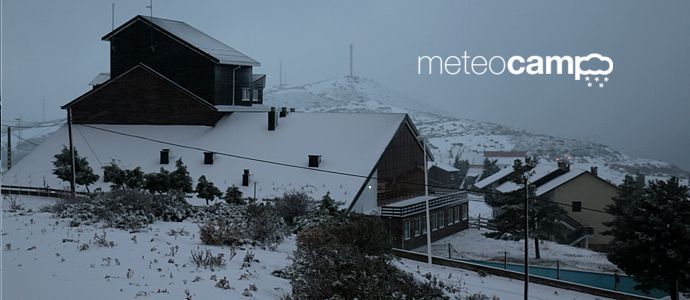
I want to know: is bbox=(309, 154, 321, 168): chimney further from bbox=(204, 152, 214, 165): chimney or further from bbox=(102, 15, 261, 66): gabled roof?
bbox=(102, 15, 261, 66): gabled roof

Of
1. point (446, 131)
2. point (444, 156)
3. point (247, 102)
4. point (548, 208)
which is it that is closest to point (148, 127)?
point (247, 102)

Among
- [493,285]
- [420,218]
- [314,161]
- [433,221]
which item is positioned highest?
[314,161]

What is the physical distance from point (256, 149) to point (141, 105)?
11520 millimetres

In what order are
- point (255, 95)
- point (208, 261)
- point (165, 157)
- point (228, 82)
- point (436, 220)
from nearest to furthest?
point (208, 261)
point (165, 157)
point (436, 220)
point (228, 82)
point (255, 95)

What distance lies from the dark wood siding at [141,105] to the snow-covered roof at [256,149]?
2.17ft

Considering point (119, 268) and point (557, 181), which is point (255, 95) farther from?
point (119, 268)

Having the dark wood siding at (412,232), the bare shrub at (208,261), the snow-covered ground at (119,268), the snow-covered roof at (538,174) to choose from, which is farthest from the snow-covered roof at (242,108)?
the bare shrub at (208,261)

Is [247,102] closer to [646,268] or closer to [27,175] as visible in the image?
[27,175]

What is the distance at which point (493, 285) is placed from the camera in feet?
63.3

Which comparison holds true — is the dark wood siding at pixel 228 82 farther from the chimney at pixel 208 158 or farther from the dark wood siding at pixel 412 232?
the dark wood siding at pixel 412 232

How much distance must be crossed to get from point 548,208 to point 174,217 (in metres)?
25.9

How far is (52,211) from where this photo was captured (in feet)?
67.9

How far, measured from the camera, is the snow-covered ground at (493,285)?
1767cm

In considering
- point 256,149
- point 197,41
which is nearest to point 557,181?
point 256,149
